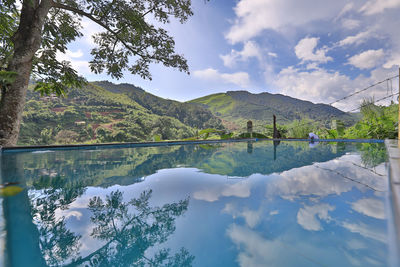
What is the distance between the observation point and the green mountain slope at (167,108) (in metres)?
29.4

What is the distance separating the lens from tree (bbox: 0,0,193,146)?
10.3 ft

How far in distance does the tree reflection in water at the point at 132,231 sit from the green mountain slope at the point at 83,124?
10549 mm

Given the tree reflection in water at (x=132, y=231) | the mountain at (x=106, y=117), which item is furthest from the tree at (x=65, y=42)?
the tree reflection in water at (x=132, y=231)

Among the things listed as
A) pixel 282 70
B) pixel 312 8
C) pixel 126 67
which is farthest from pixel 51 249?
pixel 282 70

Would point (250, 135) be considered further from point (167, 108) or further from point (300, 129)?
point (167, 108)

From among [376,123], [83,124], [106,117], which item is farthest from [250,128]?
[106,117]

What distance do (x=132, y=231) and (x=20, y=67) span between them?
3.76 metres

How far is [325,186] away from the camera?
2271 mm

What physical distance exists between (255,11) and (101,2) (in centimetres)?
823

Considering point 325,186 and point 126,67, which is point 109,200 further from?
point 126,67

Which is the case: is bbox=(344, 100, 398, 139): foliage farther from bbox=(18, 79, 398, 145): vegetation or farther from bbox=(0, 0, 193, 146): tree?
bbox=(0, 0, 193, 146): tree

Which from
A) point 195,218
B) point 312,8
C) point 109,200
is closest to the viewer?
point 195,218

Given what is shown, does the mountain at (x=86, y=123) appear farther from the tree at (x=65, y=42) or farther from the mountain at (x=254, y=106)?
the mountain at (x=254, y=106)

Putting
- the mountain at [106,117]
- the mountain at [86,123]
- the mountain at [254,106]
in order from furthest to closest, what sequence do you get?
the mountain at [254,106] < the mountain at [86,123] < the mountain at [106,117]
